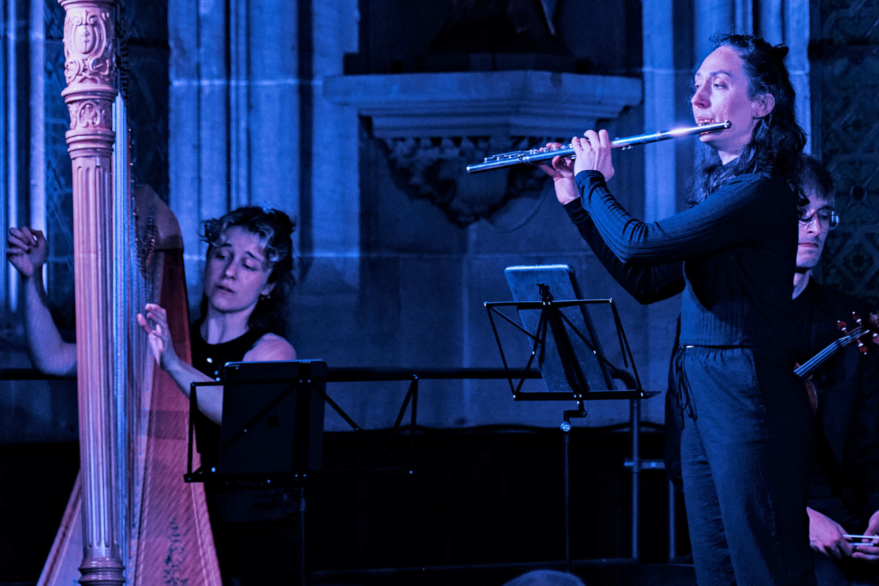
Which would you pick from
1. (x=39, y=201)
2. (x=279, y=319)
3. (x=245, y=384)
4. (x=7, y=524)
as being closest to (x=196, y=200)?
(x=39, y=201)

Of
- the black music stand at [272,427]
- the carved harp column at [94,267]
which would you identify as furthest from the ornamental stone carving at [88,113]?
the black music stand at [272,427]

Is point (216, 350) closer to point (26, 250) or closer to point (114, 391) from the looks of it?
point (26, 250)

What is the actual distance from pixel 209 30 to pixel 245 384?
2220 millimetres

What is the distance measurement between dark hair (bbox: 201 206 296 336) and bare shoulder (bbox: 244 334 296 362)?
66 millimetres

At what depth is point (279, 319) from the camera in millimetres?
3588

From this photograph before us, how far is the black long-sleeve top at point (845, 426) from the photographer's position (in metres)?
3.08

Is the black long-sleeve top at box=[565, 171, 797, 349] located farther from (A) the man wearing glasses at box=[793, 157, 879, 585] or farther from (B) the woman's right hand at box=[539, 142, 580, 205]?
(A) the man wearing glasses at box=[793, 157, 879, 585]

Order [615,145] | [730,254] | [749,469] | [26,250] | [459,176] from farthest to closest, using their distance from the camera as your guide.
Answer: [459,176]
[26,250]
[615,145]
[730,254]
[749,469]

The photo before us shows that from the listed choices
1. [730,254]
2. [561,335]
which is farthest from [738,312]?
[561,335]

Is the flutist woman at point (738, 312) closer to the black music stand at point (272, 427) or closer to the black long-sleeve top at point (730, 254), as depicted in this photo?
the black long-sleeve top at point (730, 254)

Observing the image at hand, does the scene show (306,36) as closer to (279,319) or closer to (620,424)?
(279,319)

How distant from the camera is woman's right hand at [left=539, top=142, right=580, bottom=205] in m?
2.21

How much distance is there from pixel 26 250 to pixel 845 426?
7.69 feet

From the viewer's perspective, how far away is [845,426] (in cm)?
314
